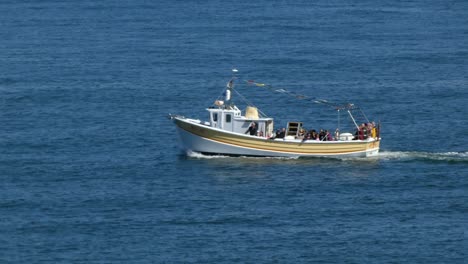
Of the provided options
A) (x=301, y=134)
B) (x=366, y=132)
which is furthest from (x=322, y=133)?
(x=366, y=132)

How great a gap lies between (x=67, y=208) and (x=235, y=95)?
48.8 metres

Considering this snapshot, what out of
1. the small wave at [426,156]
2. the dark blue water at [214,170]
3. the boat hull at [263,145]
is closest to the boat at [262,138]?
the boat hull at [263,145]

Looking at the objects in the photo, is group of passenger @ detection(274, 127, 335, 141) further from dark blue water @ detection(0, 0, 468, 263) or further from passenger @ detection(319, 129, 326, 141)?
dark blue water @ detection(0, 0, 468, 263)

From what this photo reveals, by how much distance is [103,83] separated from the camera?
539 feet

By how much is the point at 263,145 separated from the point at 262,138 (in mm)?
719

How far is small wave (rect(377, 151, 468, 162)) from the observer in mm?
127062

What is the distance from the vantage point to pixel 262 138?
12706cm

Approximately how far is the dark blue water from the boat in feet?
3.50

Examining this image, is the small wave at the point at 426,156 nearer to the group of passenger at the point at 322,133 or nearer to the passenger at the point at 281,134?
the group of passenger at the point at 322,133

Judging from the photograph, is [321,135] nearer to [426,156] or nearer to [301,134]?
[301,134]

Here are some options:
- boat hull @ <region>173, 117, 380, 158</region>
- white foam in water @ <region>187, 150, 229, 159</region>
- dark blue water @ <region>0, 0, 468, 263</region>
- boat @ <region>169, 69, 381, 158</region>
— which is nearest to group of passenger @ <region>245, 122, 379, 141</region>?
boat @ <region>169, 69, 381, 158</region>

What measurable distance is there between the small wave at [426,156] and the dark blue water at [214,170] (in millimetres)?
174

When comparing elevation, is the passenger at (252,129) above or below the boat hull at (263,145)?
above

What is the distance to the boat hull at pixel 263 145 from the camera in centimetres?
12681
